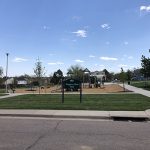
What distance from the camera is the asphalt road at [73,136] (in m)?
9.30

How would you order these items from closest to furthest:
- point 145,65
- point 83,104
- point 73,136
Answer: point 73,136
point 83,104
point 145,65

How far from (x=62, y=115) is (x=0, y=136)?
19.3ft

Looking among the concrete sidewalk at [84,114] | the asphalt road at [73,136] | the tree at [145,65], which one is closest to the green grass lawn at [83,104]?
the concrete sidewalk at [84,114]

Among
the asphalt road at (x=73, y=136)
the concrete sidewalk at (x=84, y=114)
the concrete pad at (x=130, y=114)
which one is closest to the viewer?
the asphalt road at (x=73, y=136)

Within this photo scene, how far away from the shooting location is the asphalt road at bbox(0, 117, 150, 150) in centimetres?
930

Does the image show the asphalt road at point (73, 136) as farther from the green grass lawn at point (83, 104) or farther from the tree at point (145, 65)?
the tree at point (145, 65)

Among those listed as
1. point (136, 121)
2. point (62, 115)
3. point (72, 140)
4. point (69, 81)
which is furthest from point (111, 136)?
→ point (69, 81)

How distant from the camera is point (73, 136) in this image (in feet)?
35.4

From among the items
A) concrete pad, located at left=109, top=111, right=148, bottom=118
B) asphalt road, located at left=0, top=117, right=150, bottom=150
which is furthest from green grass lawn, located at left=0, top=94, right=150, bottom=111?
asphalt road, located at left=0, top=117, right=150, bottom=150

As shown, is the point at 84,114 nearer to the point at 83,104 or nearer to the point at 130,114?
the point at 130,114

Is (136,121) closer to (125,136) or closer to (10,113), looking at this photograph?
(125,136)

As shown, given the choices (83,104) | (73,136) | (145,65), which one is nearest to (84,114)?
(83,104)

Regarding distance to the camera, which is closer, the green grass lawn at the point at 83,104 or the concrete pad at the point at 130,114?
the concrete pad at the point at 130,114

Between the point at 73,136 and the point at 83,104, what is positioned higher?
the point at 83,104
